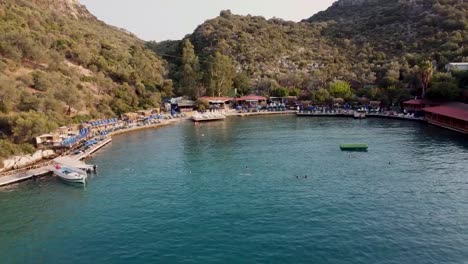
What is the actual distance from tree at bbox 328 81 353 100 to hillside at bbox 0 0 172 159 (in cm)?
4293

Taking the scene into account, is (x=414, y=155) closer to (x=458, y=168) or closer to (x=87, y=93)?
(x=458, y=168)

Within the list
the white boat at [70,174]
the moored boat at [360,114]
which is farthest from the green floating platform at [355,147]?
the white boat at [70,174]

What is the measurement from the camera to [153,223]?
31641 mm

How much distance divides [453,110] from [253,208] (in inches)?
2030

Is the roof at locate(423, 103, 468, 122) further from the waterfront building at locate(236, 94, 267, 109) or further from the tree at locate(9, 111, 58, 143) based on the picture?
the tree at locate(9, 111, 58, 143)

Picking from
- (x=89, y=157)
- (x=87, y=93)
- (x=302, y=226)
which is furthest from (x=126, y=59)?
(x=302, y=226)

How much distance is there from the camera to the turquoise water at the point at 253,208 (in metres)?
26.5

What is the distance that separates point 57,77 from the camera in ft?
244

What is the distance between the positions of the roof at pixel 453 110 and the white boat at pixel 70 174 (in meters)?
55.8

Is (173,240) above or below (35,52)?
below

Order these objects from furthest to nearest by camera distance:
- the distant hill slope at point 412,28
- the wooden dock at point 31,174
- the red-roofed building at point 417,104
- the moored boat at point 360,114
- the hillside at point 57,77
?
the distant hill slope at point 412,28 → the moored boat at point 360,114 → the red-roofed building at point 417,104 → the hillside at point 57,77 → the wooden dock at point 31,174

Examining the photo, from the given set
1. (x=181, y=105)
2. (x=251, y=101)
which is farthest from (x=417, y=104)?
(x=181, y=105)

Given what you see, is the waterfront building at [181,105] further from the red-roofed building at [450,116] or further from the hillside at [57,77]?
the red-roofed building at [450,116]

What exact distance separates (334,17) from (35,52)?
133 meters
